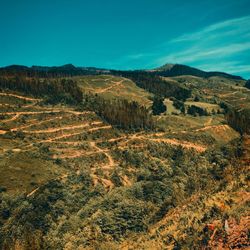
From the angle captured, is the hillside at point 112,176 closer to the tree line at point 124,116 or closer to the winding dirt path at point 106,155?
the winding dirt path at point 106,155

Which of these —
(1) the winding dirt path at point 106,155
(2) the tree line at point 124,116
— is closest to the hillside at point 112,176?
(1) the winding dirt path at point 106,155

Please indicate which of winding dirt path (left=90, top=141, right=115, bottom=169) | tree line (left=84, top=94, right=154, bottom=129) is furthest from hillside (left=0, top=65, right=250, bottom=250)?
tree line (left=84, top=94, right=154, bottom=129)

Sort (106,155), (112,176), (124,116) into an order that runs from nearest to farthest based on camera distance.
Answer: (112,176), (106,155), (124,116)

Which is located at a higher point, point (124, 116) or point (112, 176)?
point (124, 116)

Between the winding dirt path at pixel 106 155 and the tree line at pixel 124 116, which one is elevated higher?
the tree line at pixel 124 116

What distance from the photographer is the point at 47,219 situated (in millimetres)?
79812

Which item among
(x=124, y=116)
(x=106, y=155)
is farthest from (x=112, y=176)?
(x=124, y=116)

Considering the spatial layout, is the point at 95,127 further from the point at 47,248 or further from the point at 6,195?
the point at 47,248

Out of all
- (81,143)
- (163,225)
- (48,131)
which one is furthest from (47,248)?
(48,131)

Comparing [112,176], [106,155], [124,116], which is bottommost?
[112,176]

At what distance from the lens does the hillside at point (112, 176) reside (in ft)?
145

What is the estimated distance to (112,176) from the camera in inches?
4296

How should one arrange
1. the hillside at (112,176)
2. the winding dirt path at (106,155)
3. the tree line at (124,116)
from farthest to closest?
the tree line at (124,116) → the winding dirt path at (106,155) → the hillside at (112,176)

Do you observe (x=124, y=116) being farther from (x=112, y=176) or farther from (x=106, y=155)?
(x=112, y=176)
